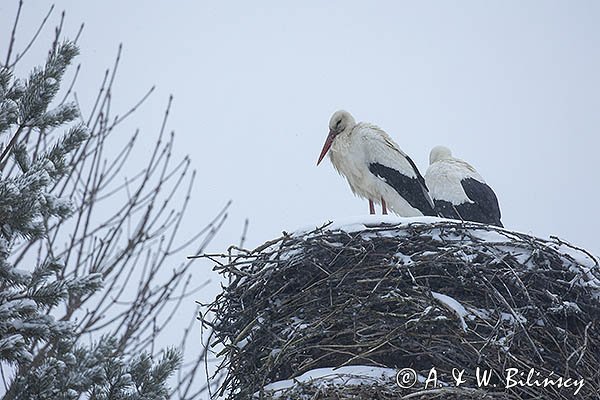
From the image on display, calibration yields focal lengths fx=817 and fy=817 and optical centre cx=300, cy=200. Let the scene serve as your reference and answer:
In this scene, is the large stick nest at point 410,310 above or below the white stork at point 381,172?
below

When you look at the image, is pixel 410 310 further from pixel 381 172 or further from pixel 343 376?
pixel 381 172

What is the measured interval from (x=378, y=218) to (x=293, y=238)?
431mm

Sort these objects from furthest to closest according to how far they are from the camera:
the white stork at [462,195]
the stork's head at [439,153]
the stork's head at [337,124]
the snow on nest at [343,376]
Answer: the stork's head at [439,153], the stork's head at [337,124], the white stork at [462,195], the snow on nest at [343,376]

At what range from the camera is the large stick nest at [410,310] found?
3.43m

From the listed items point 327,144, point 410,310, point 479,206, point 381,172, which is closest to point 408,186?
point 381,172

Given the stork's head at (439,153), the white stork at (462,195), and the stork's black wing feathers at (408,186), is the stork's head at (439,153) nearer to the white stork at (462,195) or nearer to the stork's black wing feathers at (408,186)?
the white stork at (462,195)

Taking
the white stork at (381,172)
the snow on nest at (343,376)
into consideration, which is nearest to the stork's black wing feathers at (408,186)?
the white stork at (381,172)

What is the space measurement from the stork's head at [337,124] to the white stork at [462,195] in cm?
81

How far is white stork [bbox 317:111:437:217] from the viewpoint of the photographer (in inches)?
256

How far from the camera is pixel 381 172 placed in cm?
652

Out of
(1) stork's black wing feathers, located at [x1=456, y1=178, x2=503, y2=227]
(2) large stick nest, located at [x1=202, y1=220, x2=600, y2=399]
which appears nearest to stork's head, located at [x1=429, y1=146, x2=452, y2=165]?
(1) stork's black wing feathers, located at [x1=456, y1=178, x2=503, y2=227]

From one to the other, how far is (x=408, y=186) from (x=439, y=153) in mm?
1274

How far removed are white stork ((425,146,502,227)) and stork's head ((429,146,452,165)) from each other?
775mm

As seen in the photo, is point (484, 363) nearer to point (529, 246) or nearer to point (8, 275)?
point (529, 246)
